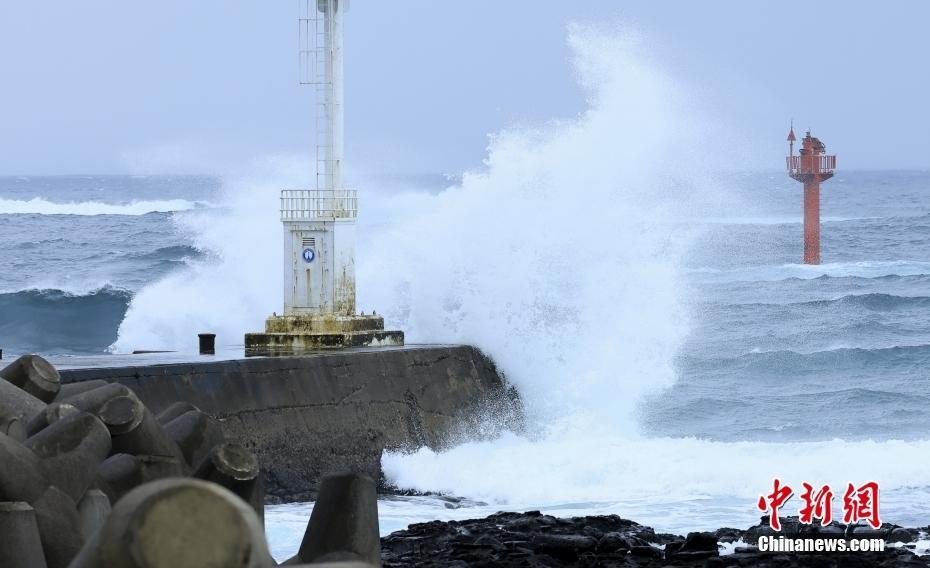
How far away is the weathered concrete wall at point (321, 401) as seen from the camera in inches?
412

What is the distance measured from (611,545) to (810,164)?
37.5 meters

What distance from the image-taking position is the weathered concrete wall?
1048 centimetres

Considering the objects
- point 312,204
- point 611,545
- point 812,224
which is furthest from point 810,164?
point 611,545

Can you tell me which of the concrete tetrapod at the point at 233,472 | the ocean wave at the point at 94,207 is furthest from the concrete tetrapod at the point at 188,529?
the ocean wave at the point at 94,207

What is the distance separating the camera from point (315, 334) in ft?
43.8

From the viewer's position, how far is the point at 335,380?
11781 mm

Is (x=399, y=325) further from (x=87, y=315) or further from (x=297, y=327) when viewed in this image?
(x=87, y=315)

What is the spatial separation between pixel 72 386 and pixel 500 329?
305 inches

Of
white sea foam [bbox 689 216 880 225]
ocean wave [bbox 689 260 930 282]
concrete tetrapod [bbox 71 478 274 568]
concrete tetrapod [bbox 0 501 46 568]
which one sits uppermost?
white sea foam [bbox 689 216 880 225]

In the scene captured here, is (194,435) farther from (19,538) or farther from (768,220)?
(768,220)

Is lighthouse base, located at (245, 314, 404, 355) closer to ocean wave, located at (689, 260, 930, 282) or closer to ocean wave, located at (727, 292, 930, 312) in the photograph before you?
ocean wave, located at (727, 292, 930, 312)

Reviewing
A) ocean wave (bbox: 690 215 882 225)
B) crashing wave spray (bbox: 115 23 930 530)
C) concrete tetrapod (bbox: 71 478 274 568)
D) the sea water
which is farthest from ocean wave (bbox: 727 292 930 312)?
concrete tetrapod (bbox: 71 478 274 568)

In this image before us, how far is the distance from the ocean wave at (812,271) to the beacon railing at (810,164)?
779 cm

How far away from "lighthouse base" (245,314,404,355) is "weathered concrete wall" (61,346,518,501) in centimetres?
59
